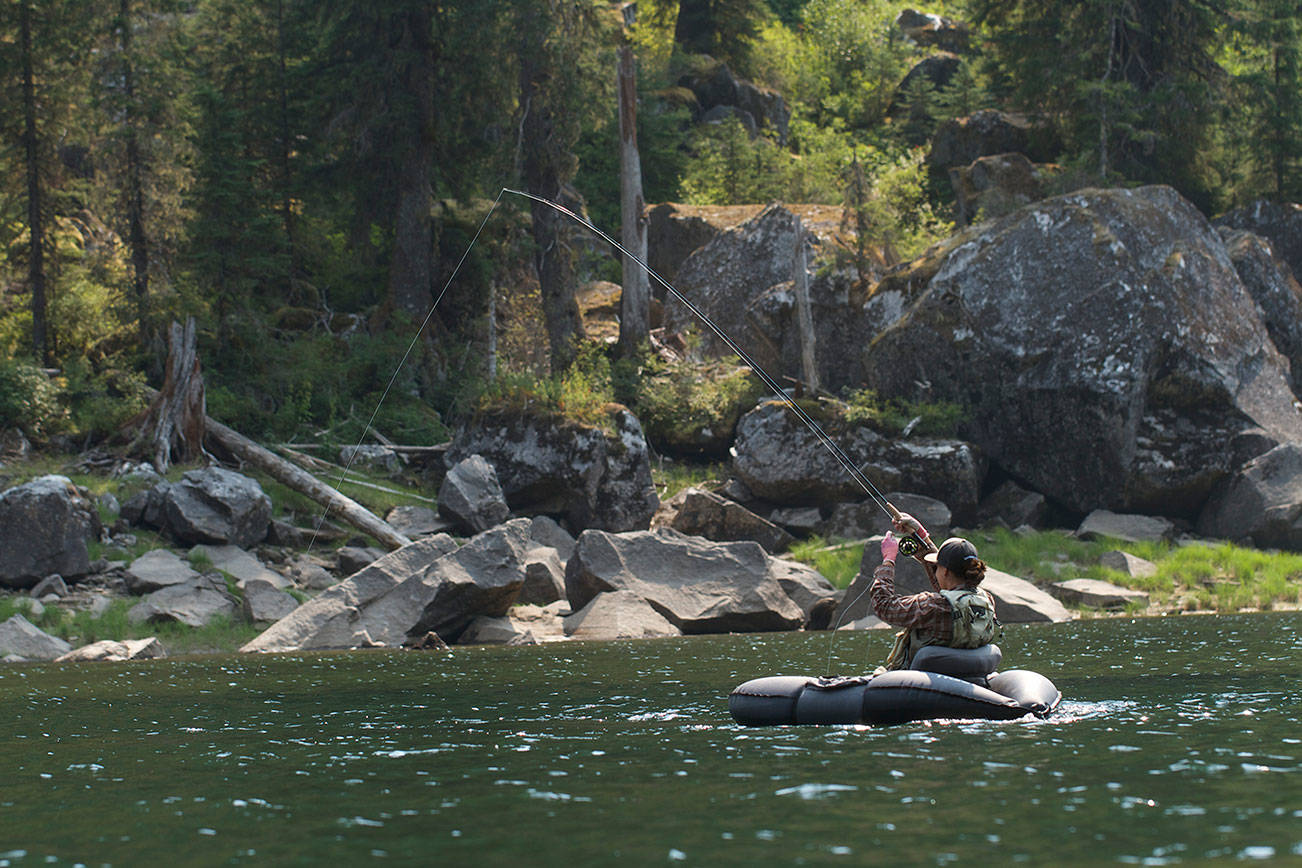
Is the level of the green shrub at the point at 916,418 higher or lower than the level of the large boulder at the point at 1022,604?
higher

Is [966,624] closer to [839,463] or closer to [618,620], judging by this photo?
[618,620]

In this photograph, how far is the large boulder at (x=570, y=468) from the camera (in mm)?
23203

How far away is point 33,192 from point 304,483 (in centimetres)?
927

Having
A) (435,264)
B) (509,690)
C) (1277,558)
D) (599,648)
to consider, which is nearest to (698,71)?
(435,264)

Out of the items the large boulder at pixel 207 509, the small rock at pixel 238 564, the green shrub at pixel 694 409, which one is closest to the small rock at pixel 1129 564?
the green shrub at pixel 694 409

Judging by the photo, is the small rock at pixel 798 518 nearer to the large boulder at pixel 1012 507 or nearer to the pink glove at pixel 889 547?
the large boulder at pixel 1012 507

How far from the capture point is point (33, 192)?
25188 mm

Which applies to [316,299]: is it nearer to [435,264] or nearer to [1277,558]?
[435,264]

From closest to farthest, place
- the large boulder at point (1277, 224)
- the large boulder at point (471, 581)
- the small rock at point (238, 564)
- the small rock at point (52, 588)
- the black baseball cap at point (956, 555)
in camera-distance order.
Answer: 1. the black baseball cap at point (956, 555)
2. the large boulder at point (471, 581)
3. the small rock at point (52, 588)
4. the small rock at point (238, 564)
5. the large boulder at point (1277, 224)

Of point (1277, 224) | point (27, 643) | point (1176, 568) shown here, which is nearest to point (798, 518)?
point (1176, 568)

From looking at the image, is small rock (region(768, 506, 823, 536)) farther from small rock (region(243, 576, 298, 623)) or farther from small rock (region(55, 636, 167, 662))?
Answer: small rock (region(55, 636, 167, 662))

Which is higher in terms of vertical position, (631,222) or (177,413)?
(631,222)

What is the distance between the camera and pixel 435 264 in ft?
102

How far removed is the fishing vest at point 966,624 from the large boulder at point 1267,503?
15.4m
